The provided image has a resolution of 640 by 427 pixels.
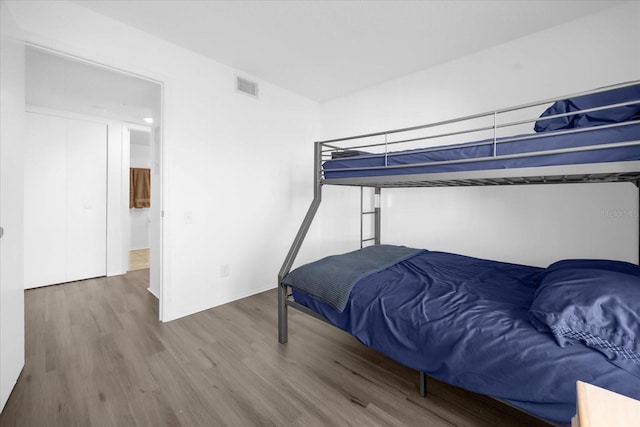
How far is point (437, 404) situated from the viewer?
145 cm

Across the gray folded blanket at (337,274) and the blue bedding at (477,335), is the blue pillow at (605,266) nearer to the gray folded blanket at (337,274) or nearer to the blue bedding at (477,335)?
the blue bedding at (477,335)

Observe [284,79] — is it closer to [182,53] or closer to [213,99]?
[213,99]

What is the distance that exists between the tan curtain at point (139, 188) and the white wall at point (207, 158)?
12.8ft

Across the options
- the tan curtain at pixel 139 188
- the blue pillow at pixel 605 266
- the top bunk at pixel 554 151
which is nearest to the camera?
the top bunk at pixel 554 151

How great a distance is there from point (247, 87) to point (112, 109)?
1934mm

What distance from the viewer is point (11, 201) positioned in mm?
1449

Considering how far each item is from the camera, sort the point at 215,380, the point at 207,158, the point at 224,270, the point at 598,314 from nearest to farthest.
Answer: the point at 598,314
the point at 215,380
the point at 207,158
the point at 224,270

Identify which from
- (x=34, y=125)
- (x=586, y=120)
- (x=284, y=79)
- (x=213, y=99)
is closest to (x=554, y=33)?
(x=586, y=120)

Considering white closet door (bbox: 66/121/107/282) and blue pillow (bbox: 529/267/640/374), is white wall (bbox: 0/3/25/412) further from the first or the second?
blue pillow (bbox: 529/267/640/374)

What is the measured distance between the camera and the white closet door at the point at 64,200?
3.23m

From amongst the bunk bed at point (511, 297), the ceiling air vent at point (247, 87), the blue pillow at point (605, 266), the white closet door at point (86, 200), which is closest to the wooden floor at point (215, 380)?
the bunk bed at point (511, 297)

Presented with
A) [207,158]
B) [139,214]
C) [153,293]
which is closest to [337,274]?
[207,158]

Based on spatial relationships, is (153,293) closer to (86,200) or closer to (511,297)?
(86,200)

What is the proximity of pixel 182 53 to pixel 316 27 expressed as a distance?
50.9 inches
